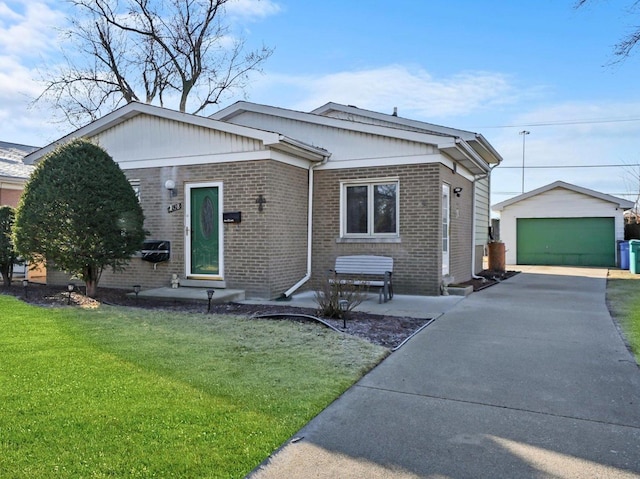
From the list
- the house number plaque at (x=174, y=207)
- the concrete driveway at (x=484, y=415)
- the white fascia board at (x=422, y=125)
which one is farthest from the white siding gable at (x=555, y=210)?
the house number plaque at (x=174, y=207)

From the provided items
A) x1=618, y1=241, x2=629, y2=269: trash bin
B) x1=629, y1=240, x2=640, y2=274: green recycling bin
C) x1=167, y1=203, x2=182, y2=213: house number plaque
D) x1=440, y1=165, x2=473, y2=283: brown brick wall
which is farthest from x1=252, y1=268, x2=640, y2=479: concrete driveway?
x1=618, y1=241, x2=629, y2=269: trash bin

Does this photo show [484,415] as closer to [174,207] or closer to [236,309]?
[236,309]

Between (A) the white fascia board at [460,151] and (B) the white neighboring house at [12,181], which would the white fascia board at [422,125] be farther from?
(B) the white neighboring house at [12,181]

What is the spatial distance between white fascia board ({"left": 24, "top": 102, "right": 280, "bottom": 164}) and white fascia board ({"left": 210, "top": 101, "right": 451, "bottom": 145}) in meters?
2.18

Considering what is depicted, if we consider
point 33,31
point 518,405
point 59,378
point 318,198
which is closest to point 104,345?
point 59,378

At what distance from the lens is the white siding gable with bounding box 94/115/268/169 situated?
381 inches

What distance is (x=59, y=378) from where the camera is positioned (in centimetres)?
415

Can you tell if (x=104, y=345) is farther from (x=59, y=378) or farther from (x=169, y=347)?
(x=59, y=378)

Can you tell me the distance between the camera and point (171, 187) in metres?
10.1

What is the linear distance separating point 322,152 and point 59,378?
24.3ft

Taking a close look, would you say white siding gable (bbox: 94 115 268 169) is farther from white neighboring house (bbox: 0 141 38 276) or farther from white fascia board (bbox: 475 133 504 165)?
white fascia board (bbox: 475 133 504 165)

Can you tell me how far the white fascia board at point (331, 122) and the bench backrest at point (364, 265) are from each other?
103 inches

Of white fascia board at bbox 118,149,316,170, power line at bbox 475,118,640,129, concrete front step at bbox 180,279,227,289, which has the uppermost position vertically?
power line at bbox 475,118,640,129

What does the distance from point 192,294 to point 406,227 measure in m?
4.65
